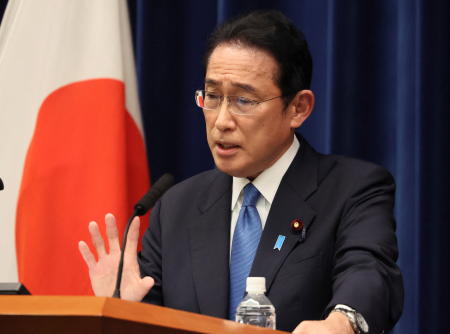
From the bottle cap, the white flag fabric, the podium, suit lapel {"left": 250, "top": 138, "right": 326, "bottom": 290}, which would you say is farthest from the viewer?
the white flag fabric

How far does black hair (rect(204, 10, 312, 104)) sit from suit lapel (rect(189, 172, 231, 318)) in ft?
1.18

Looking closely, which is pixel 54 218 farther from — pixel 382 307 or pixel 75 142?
pixel 382 307

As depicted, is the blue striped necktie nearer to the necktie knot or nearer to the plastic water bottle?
the necktie knot

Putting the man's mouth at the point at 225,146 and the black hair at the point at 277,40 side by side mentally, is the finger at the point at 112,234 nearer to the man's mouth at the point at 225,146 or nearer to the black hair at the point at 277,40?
the man's mouth at the point at 225,146

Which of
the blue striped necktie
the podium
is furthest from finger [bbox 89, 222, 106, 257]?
the podium

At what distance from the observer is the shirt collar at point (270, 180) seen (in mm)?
2425

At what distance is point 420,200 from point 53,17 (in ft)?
5.22

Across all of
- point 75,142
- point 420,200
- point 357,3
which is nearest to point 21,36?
point 75,142

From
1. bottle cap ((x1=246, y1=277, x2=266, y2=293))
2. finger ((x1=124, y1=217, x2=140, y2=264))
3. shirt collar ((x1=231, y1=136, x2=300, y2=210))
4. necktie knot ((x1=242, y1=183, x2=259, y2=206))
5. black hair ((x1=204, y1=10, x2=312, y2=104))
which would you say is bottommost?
finger ((x1=124, y1=217, x2=140, y2=264))

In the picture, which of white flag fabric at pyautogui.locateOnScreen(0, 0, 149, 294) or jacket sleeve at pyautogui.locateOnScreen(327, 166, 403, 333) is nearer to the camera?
jacket sleeve at pyautogui.locateOnScreen(327, 166, 403, 333)

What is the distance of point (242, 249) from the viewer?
2.32m

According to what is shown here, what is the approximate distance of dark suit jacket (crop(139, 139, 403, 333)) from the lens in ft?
6.91

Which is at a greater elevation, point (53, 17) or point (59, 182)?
point (53, 17)

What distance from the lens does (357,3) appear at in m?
3.25
